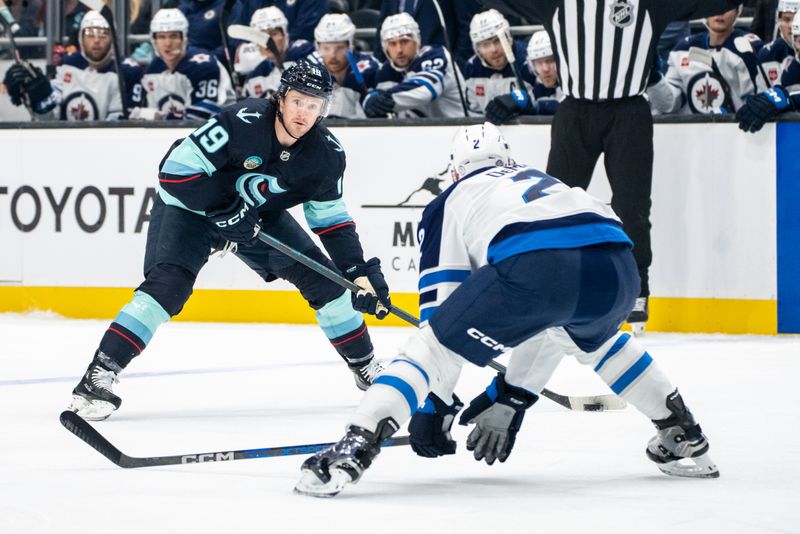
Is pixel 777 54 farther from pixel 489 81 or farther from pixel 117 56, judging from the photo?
pixel 117 56

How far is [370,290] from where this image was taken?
418 cm

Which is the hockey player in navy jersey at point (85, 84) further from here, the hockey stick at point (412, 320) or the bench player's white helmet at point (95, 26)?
the hockey stick at point (412, 320)

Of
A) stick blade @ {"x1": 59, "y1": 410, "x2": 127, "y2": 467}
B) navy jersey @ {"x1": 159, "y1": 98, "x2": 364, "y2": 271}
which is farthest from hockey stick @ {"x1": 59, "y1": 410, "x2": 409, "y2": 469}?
navy jersey @ {"x1": 159, "y1": 98, "x2": 364, "y2": 271}

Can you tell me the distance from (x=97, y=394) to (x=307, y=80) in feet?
3.50

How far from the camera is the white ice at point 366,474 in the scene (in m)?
2.58

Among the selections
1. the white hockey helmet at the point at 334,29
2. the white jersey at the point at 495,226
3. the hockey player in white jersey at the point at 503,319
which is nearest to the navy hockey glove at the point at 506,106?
the white hockey helmet at the point at 334,29

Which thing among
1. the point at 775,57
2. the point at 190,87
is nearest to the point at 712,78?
the point at 775,57

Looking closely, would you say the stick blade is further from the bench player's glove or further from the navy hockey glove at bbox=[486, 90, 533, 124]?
the bench player's glove

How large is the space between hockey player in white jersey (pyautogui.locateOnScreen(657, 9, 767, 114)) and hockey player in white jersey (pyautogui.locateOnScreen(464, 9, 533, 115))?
75 cm

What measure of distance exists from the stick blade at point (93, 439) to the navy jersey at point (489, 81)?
4146mm

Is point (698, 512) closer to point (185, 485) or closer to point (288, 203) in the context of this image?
point (185, 485)

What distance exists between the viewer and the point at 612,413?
13.3ft

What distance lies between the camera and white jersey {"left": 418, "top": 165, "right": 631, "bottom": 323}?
286cm

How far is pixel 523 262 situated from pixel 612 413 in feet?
4.47
